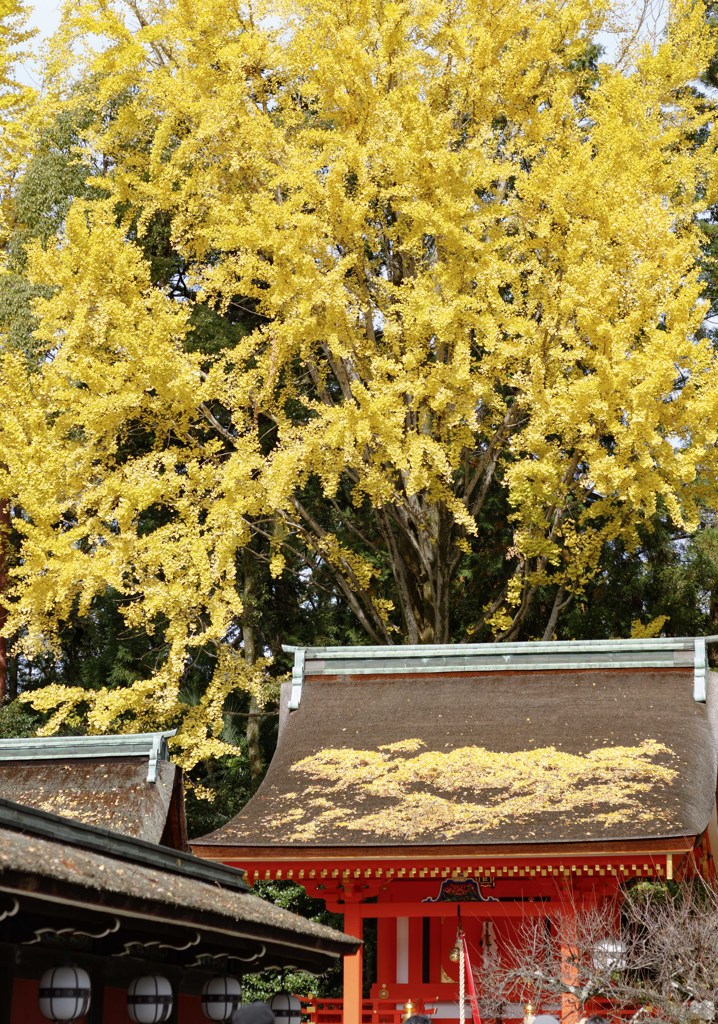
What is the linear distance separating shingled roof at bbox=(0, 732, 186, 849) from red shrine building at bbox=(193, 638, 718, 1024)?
1495 mm

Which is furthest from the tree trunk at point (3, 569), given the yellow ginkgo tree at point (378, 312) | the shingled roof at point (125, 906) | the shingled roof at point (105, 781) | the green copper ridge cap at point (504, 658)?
the shingled roof at point (125, 906)

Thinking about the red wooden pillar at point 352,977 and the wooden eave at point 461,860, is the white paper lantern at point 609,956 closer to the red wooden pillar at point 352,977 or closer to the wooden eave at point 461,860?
the wooden eave at point 461,860

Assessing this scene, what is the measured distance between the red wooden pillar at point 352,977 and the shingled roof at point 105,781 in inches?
103

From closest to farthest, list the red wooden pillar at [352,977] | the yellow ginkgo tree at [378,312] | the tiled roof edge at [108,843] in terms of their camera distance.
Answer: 1. the tiled roof edge at [108,843]
2. the red wooden pillar at [352,977]
3. the yellow ginkgo tree at [378,312]

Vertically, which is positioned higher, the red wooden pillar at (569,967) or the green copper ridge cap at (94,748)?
the green copper ridge cap at (94,748)

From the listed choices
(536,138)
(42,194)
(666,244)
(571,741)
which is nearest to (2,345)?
(42,194)

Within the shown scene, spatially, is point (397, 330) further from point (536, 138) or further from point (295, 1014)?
point (295, 1014)

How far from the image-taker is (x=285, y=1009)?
783cm

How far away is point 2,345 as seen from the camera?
60.9ft

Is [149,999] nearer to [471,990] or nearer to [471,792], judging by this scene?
[471,990]

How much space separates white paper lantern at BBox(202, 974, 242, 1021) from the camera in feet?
23.4

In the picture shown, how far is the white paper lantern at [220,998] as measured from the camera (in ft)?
23.4

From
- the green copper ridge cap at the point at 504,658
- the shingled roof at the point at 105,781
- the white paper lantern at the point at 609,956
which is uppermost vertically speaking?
the green copper ridge cap at the point at 504,658

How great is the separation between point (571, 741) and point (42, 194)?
41.4 ft
